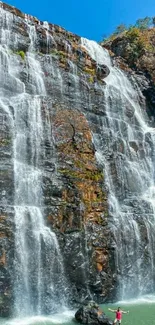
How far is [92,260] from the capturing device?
900 inches

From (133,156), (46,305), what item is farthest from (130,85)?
(46,305)

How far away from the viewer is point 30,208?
72.9 feet

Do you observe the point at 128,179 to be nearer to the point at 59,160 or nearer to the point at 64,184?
the point at 59,160

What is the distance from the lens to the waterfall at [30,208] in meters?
20.4

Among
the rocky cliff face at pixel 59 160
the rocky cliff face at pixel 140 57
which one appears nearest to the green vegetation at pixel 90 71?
the rocky cliff face at pixel 59 160

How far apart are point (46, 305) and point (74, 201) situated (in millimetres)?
6587

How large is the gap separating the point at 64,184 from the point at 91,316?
8.64 m

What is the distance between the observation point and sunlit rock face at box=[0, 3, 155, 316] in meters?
21.0

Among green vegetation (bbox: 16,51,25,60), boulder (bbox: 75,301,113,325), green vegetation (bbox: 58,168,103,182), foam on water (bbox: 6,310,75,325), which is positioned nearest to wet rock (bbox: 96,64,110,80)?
green vegetation (bbox: 16,51,25,60)

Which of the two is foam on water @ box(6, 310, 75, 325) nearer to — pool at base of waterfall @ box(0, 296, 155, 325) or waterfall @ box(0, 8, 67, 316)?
pool at base of waterfall @ box(0, 296, 155, 325)

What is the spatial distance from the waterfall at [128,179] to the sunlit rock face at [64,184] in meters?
0.10

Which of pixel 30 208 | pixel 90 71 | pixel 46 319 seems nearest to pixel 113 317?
pixel 46 319

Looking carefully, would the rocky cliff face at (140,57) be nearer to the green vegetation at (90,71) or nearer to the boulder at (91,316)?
the green vegetation at (90,71)

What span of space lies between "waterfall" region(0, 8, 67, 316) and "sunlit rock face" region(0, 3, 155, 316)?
0.06 meters
